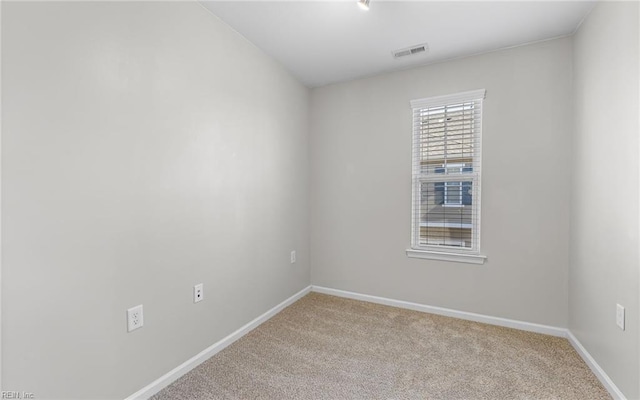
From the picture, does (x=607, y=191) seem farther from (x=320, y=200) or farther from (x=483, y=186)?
(x=320, y=200)

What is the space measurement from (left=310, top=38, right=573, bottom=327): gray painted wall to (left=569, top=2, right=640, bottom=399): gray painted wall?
134 millimetres

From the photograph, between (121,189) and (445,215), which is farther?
(445,215)

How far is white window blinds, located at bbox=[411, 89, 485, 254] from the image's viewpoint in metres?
2.60

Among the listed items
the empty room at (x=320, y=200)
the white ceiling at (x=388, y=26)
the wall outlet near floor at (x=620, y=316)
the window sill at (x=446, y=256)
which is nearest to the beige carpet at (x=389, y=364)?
the empty room at (x=320, y=200)

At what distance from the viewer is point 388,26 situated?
2150 mm

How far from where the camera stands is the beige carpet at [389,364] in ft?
5.51

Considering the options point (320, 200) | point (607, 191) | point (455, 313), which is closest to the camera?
point (607, 191)

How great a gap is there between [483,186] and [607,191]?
2.90 feet

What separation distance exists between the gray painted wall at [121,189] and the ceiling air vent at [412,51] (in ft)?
4.02

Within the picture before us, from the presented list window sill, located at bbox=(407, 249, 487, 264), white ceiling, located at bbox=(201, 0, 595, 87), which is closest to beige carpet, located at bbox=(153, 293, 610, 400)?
window sill, located at bbox=(407, 249, 487, 264)

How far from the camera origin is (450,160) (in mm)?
2699

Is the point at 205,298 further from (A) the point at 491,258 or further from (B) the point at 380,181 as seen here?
(A) the point at 491,258

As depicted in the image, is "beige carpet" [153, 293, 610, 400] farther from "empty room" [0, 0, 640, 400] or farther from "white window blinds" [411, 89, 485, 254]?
"white window blinds" [411, 89, 485, 254]

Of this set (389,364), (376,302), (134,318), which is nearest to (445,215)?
(376,302)
